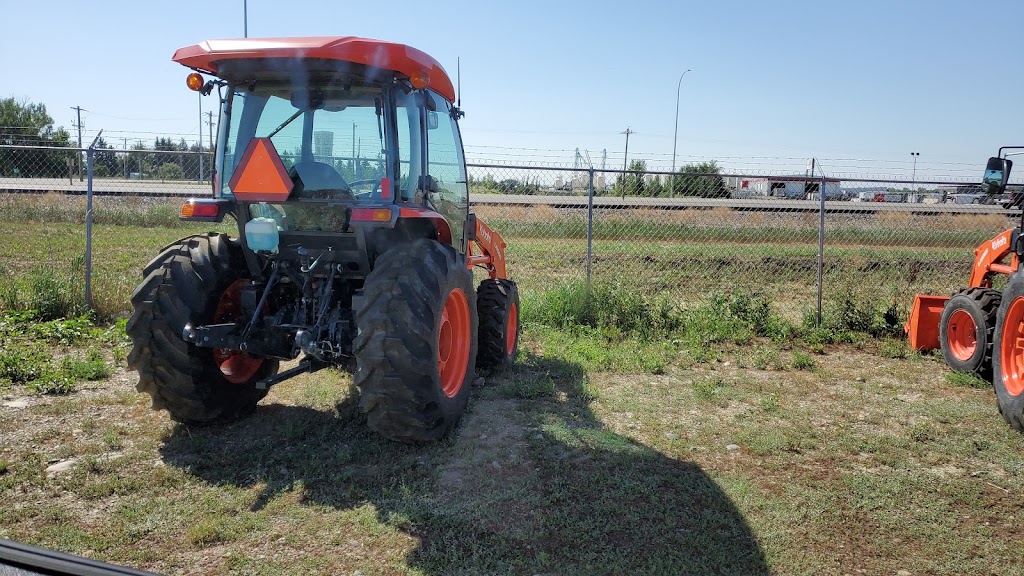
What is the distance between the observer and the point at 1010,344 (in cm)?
563

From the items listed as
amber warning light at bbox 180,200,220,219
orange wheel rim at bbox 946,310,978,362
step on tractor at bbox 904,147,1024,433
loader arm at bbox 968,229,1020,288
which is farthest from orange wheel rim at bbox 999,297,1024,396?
amber warning light at bbox 180,200,220,219

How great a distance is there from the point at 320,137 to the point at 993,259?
645 cm

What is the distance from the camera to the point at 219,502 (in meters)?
3.74

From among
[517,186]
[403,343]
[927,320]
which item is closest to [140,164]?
[517,186]

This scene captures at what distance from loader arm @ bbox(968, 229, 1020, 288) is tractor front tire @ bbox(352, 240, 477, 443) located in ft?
17.7

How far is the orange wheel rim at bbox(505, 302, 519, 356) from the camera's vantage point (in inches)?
257

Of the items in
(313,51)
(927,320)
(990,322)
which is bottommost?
(927,320)

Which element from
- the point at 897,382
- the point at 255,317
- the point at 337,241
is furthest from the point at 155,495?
the point at 897,382

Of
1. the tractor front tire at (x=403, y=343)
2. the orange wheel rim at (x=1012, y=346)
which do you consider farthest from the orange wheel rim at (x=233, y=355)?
the orange wheel rim at (x=1012, y=346)

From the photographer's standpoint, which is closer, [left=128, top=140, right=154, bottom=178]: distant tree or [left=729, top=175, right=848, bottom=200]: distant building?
[left=729, top=175, right=848, bottom=200]: distant building

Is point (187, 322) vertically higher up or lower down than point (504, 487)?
higher up

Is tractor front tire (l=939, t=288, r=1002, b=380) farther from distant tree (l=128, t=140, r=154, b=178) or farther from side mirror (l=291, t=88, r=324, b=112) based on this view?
distant tree (l=128, t=140, r=154, b=178)

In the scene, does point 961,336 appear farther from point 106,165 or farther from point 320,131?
point 106,165

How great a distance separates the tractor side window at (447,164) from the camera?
202 inches
